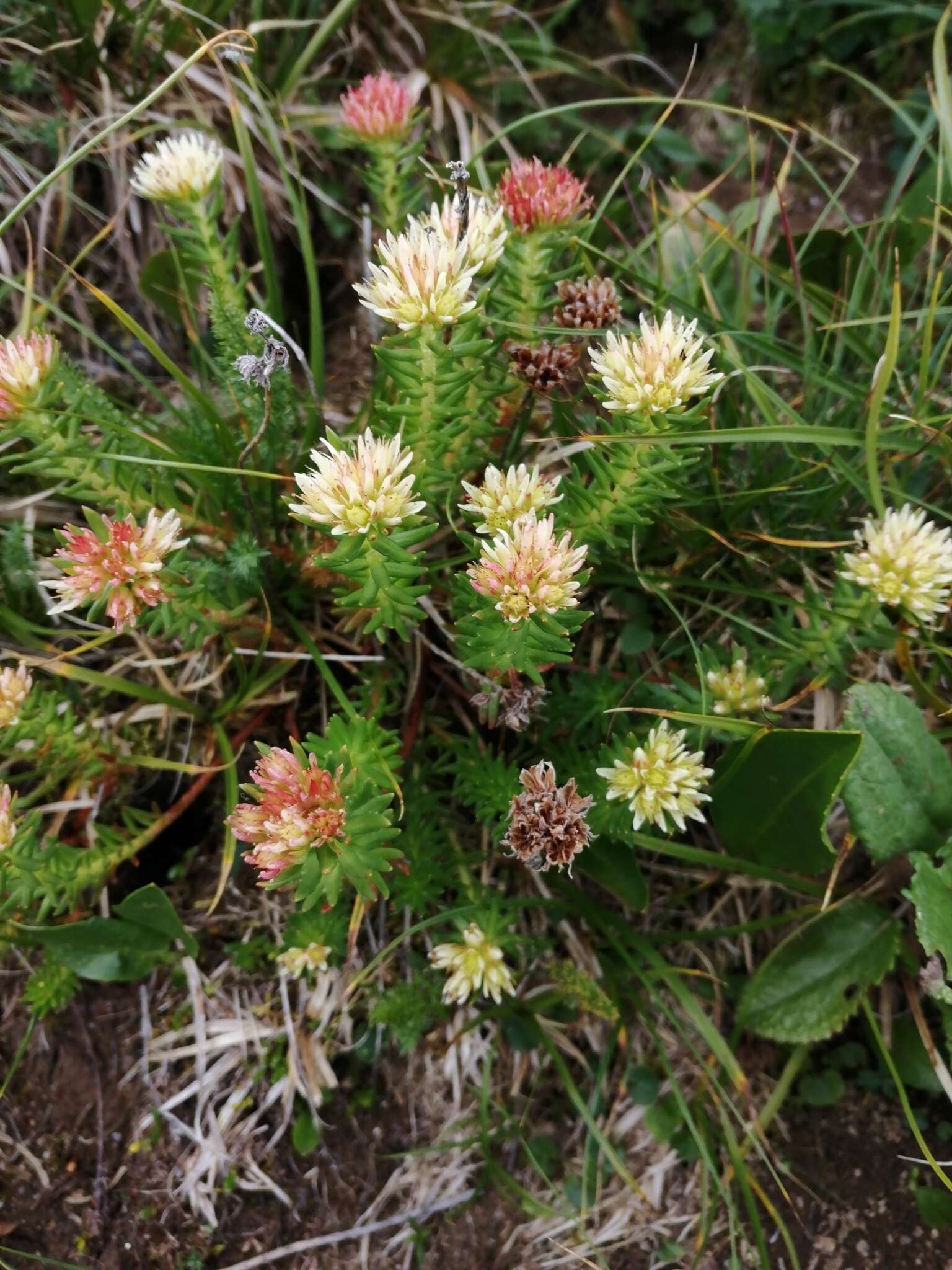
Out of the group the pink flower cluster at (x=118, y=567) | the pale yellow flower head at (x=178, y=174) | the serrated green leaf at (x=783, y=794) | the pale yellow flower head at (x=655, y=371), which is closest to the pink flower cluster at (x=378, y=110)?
the pale yellow flower head at (x=178, y=174)

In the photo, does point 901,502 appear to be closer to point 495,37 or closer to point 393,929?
point 393,929

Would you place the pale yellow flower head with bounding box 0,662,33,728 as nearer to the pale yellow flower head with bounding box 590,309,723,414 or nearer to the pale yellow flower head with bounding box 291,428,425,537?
the pale yellow flower head with bounding box 291,428,425,537

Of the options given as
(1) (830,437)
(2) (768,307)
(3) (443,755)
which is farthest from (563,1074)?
(2) (768,307)

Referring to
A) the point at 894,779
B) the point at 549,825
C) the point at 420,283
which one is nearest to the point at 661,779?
the point at 549,825

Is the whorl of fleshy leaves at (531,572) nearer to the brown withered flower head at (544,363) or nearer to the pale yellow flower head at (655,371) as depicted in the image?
the pale yellow flower head at (655,371)

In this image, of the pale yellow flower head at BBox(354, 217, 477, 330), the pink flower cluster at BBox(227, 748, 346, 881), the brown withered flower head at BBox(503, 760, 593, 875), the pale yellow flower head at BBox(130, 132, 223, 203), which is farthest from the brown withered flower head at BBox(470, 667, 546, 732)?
the pale yellow flower head at BBox(130, 132, 223, 203)
